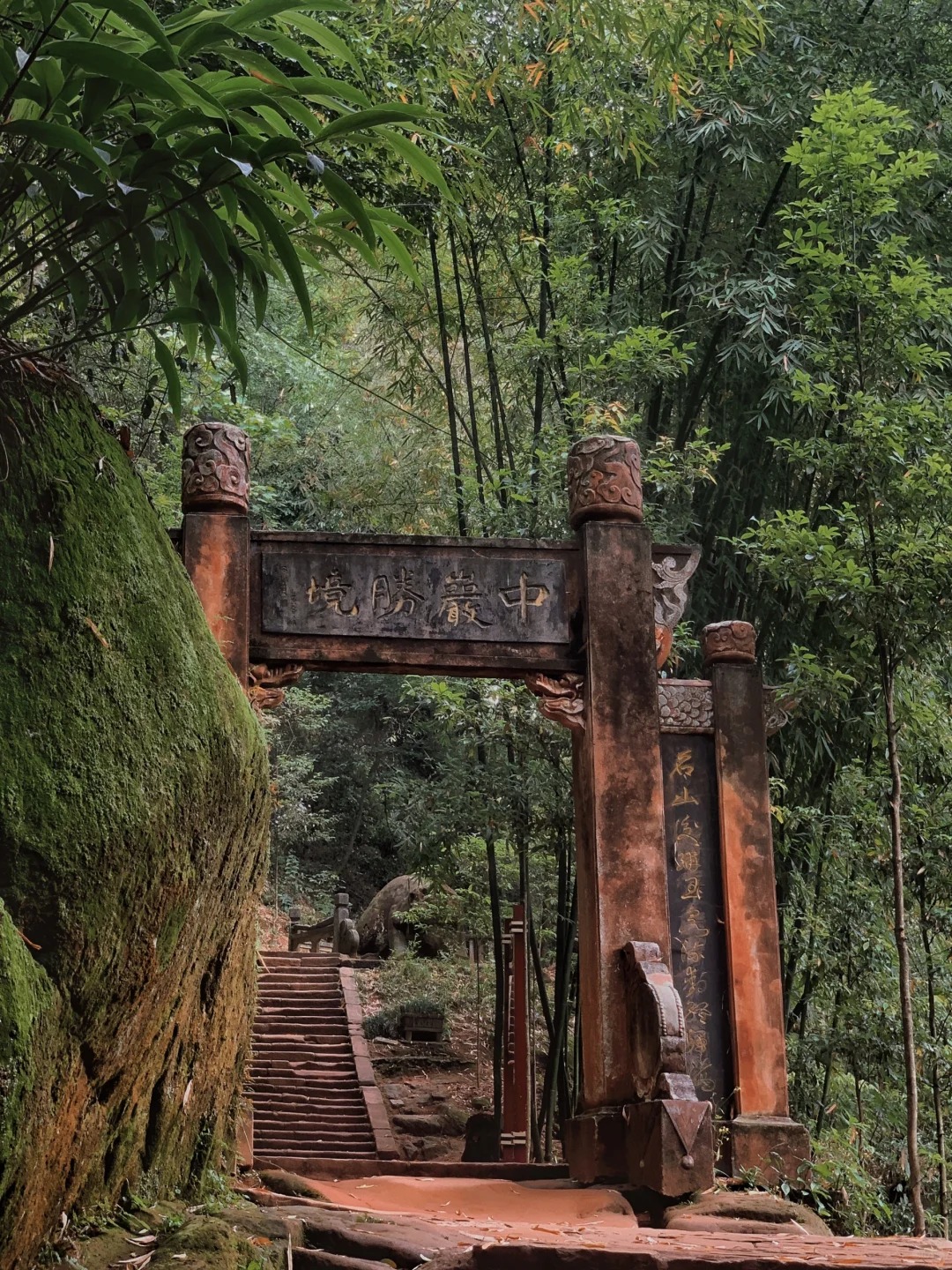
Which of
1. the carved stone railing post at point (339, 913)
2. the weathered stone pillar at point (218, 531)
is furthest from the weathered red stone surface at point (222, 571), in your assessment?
the carved stone railing post at point (339, 913)

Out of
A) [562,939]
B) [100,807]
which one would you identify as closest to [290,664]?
[562,939]

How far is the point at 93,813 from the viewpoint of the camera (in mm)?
2170

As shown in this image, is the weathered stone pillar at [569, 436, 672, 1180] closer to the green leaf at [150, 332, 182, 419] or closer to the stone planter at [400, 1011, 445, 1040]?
the green leaf at [150, 332, 182, 419]

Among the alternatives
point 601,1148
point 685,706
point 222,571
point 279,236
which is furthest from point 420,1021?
point 279,236

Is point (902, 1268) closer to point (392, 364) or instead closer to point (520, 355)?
point (520, 355)

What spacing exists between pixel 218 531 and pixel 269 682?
0.76 m

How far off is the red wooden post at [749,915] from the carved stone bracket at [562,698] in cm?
80

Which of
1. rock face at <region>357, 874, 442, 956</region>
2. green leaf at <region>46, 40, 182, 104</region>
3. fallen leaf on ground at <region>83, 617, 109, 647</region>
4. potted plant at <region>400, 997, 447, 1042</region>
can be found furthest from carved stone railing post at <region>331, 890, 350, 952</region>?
green leaf at <region>46, 40, 182, 104</region>

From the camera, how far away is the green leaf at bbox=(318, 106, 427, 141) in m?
1.81

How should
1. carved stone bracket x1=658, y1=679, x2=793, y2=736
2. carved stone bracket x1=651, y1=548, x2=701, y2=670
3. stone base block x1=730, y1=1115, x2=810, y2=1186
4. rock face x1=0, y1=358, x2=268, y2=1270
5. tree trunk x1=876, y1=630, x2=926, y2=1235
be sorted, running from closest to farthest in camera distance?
rock face x1=0, y1=358, x2=268, y2=1270 → tree trunk x1=876, y1=630, x2=926, y2=1235 → stone base block x1=730, y1=1115, x2=810, y2=1186 → carved stone bracket x1=651, y1=548, x2=701, y2=670 → carved stone bracket x1=658, y1=679, x2=793, y2=736

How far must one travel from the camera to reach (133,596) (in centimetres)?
253

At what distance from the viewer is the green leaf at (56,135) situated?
66.3 inches

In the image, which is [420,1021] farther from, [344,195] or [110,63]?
[110,63]

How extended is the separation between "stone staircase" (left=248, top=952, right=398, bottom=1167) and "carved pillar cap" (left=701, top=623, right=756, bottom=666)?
439cm
